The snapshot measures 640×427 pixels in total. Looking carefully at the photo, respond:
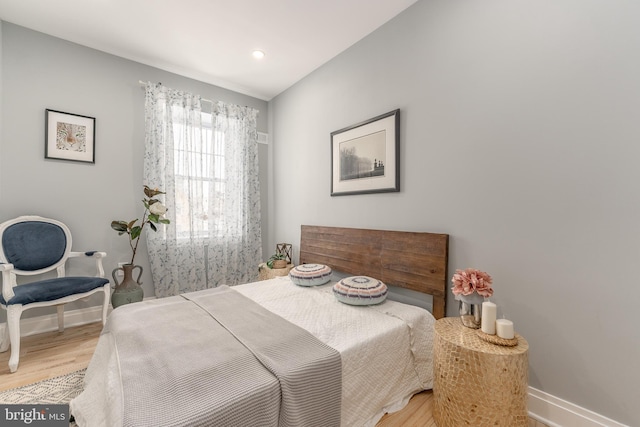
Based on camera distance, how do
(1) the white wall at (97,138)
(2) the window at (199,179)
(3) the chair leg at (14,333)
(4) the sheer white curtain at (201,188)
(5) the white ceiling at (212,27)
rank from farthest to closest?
(2) the window at (199,179) < (4) the sheer white curtain at (201,188) < (1) the white wall at (97,138) < (5) the white ceiling at (212,27) < (3) the chair leg at (14,333)

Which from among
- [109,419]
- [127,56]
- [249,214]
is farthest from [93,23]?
[109,419]

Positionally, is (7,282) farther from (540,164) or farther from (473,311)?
(540,164)

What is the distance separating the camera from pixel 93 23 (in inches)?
92.6

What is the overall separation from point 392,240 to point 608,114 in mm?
1393

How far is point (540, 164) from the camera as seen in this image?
1.48m

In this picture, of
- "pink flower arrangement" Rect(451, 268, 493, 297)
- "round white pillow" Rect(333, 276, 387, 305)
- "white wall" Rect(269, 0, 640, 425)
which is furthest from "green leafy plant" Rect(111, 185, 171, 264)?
"pink flower arrangement" Rect(451, 268, 493, 297)

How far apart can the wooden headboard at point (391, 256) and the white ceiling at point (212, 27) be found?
6.03 feet

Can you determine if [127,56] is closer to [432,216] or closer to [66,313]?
[66,313]

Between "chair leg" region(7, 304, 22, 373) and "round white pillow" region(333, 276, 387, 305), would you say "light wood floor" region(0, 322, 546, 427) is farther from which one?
"round white pillow" region(333, 276, 387, 305)

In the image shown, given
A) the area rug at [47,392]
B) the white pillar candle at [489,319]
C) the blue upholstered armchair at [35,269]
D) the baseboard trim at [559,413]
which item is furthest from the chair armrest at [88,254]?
the baseboard trim at [559,413]

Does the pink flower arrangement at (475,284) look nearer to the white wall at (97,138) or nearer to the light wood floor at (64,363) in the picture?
the light wood floor at (64,363)

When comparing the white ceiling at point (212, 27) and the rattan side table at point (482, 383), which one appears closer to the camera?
the rattan side table at point (482, 383)

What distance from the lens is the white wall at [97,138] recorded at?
2355 mm

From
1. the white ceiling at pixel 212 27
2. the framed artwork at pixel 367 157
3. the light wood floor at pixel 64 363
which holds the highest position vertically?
the white ceiling at pixel 212 27
